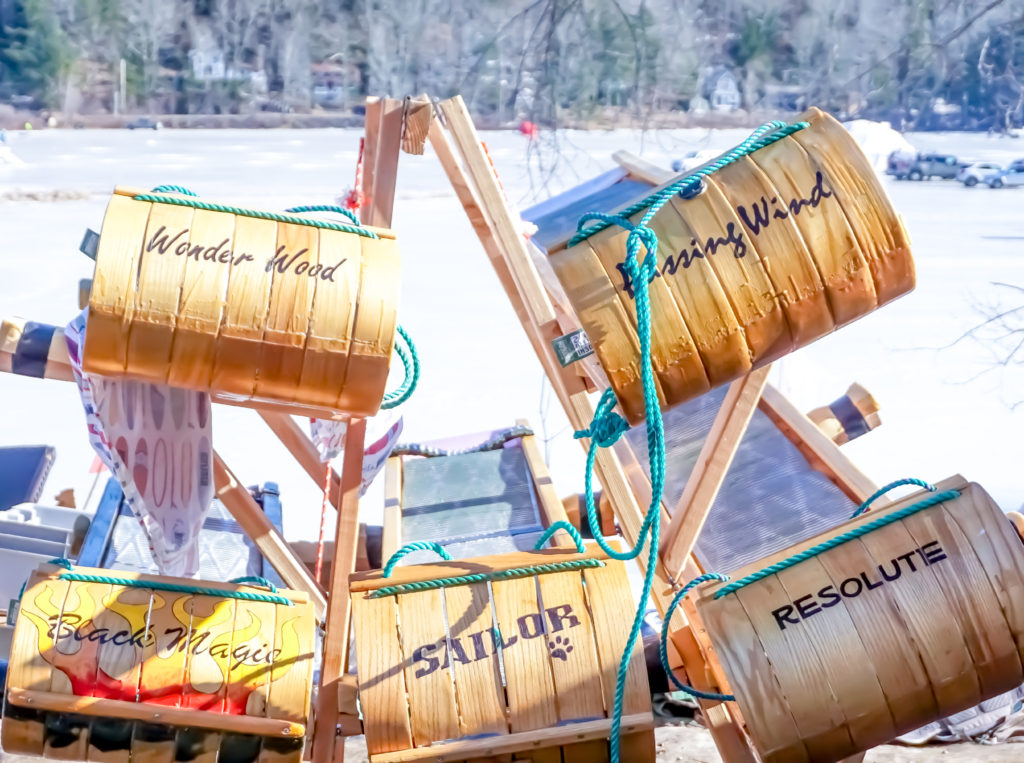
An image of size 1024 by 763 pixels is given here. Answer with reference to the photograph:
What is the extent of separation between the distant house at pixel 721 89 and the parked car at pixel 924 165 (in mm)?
2009

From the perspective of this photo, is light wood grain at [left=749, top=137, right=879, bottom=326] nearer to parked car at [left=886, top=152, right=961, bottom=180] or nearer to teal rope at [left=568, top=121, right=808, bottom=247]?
teal rope at [left=568, top=121, right=808, bottom=247]

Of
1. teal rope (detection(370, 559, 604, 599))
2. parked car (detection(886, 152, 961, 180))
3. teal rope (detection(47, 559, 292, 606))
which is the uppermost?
parked car (detection(886, 152, 961, 180))

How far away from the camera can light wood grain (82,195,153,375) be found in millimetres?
1584

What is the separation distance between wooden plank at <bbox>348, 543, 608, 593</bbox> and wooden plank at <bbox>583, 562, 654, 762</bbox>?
5 cm

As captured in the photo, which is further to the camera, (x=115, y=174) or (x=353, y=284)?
(x=115, y=174)

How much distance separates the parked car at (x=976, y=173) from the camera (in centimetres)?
1259

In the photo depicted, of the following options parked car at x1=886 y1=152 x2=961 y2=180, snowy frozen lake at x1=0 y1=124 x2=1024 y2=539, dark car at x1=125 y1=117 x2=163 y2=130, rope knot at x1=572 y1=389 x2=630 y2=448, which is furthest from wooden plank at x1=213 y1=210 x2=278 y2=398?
dark car at x1=125 y1=117 x2=163 y2=130

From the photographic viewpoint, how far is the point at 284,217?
1.70 metres

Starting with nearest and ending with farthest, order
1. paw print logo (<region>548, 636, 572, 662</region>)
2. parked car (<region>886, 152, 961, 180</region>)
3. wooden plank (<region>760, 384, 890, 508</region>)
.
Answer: paw print logo (<region>548, 636, 572, 662</region>)
wooden plank (<region>760, 384, 890, 508</region>)
parked car (<region>886, 152, 961, 180</region>)

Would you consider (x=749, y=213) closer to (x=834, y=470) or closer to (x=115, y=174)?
(x=834, y=470)

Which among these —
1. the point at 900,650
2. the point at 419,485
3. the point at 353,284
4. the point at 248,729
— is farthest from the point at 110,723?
the point at 900,650

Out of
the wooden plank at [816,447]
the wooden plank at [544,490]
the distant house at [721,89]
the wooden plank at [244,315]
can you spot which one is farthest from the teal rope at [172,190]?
the distant house at [721,89]

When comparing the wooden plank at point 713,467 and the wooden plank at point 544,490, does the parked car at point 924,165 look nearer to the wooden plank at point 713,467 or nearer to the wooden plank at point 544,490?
the wooden plank at point 544,490

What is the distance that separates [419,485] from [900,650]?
1.31 metres
